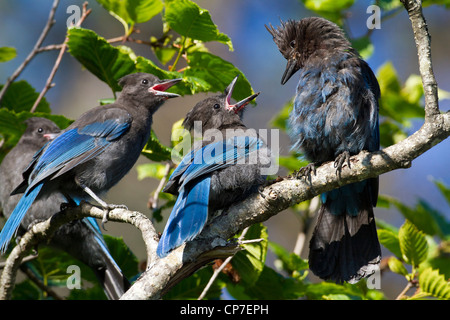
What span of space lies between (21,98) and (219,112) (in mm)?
1735

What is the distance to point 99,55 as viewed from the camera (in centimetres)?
449

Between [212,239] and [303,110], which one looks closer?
[212,239]

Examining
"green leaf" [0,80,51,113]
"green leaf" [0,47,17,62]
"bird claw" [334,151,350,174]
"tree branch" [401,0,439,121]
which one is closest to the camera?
"tree branch" [401,0,439,121]

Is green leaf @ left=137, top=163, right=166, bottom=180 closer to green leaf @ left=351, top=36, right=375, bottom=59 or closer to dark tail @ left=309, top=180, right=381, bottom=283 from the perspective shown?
dark tail @ left=309, top=180, right=381, bottom=283

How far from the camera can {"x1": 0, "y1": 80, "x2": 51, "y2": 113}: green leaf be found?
505cm

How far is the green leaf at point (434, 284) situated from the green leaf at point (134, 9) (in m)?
2.63

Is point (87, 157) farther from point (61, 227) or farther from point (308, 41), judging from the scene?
point (308, 41)

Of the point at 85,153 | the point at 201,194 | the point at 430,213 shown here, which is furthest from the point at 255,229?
Answer: the point at 430,213

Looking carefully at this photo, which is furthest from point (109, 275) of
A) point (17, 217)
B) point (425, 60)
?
point (425, 60)

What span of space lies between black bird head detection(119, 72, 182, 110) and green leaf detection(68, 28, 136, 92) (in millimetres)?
138

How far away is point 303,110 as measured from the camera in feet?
14.3

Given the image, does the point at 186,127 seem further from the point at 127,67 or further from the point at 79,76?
the point at 79,76

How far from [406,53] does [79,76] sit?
5329 mm

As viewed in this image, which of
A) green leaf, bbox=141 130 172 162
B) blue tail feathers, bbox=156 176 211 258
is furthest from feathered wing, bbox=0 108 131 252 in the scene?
blue tail feathers, bbox=156 176 211 258
